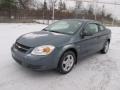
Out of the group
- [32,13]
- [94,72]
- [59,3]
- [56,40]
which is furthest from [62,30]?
[59,3]

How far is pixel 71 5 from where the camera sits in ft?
78.3

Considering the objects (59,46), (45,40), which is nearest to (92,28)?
(59,46)

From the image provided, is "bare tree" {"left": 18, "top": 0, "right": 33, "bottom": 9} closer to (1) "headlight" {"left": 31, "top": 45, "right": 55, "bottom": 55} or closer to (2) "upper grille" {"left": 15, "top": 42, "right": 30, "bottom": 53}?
(2) "upper grille" {"left": 15, "top": 42, "right": 30, "bottom": 53}

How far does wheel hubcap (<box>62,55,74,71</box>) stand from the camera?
12.6 ft

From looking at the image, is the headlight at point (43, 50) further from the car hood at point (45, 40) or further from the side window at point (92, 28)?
the side window at point (92, 28)

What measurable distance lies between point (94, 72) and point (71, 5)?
68.5ft

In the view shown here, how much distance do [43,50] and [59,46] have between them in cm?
39

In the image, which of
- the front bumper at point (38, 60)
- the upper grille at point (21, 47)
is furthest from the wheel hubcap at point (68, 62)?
the upper grille at point (21, 47)

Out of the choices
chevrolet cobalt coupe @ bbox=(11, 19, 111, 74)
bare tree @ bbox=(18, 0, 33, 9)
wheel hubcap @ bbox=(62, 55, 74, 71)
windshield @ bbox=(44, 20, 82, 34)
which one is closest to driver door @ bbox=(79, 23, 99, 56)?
chevrolet cobalt coupe @ bbox=(11, 19, 111, 74)

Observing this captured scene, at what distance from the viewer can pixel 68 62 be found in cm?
393

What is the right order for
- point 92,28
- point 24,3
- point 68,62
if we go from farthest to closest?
1. point 24,3
2. point 92,28
3. point 68,62

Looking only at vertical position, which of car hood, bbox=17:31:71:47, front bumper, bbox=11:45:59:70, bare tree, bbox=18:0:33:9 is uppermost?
bare tree, bbox=18:0:33:9

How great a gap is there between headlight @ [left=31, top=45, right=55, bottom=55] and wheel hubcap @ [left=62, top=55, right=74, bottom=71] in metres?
0.54

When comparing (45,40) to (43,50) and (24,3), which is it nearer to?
(43,50)
